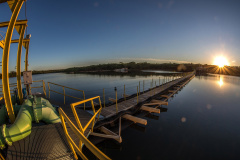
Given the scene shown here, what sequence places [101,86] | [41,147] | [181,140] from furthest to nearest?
[101,86] → [181,140] → [41,147]

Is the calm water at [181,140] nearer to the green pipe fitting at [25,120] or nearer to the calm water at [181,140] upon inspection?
the calm water at [181,140]

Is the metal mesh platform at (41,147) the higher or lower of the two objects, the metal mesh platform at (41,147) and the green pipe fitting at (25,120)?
the lower

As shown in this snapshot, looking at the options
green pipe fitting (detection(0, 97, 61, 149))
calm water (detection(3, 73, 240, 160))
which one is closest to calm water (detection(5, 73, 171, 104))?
calm water (detection(3, 73, 240, 160))

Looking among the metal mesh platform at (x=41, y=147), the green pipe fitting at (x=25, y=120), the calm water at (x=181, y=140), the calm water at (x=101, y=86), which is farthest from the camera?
the calm water at (x=101, y=86)

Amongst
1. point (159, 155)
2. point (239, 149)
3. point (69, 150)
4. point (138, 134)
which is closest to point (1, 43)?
point (69, 150)

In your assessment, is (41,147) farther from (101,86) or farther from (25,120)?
(101,86)

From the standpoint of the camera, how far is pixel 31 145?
3.48 m

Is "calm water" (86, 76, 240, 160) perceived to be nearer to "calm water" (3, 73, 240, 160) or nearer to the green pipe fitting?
"calm water" (3, 73, 240, 160)

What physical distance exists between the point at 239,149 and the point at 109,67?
613ft

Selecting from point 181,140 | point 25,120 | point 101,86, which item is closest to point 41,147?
point 25,120

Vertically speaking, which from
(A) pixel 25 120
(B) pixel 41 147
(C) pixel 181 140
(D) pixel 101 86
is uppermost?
(A) pixel 25 120

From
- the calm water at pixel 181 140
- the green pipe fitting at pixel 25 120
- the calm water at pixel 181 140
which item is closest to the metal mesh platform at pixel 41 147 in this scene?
the green pipe fitting at pixel 25 120

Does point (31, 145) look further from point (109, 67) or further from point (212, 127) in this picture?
point (109, 67)

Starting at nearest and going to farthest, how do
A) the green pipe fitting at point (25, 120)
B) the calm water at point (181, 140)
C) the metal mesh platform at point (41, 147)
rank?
the metal mesh platform at point (41, 147)
the green pipe fitting at point (25, 120)
the calm water at point (181, 140)
